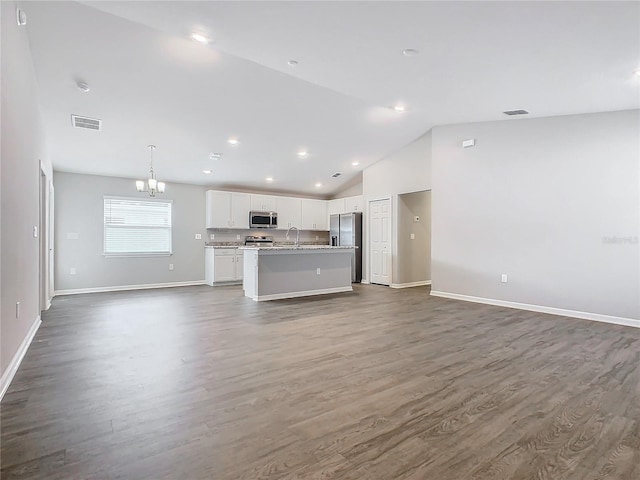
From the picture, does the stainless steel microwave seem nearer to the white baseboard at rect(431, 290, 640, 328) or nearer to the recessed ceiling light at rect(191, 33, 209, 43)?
the white baseboard at rect(431, 290, 640, 328)

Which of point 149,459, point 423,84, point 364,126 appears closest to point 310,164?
point 364,126

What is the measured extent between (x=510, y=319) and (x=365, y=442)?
3695mm

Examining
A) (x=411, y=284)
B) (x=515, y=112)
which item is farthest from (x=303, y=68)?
(x=411, y=284)

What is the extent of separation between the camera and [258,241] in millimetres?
9008

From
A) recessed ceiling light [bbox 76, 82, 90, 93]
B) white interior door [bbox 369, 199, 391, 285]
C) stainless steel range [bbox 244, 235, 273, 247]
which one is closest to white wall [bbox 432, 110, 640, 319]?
white interior door [bbox 369, 199, 391, 285]

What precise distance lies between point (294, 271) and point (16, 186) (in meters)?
4.21

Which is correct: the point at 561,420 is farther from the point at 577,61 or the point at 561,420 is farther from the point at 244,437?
the point at 577,61

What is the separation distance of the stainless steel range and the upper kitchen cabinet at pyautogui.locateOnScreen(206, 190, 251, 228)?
1.42 ft

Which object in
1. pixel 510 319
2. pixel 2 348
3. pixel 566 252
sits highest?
pixel 566 252

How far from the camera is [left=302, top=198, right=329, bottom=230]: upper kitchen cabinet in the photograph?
961 centimetres

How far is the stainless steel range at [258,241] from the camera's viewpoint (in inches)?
350

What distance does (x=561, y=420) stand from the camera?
2100 mm

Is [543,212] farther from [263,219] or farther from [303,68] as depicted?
[263,219]

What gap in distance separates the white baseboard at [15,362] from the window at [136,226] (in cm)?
367
